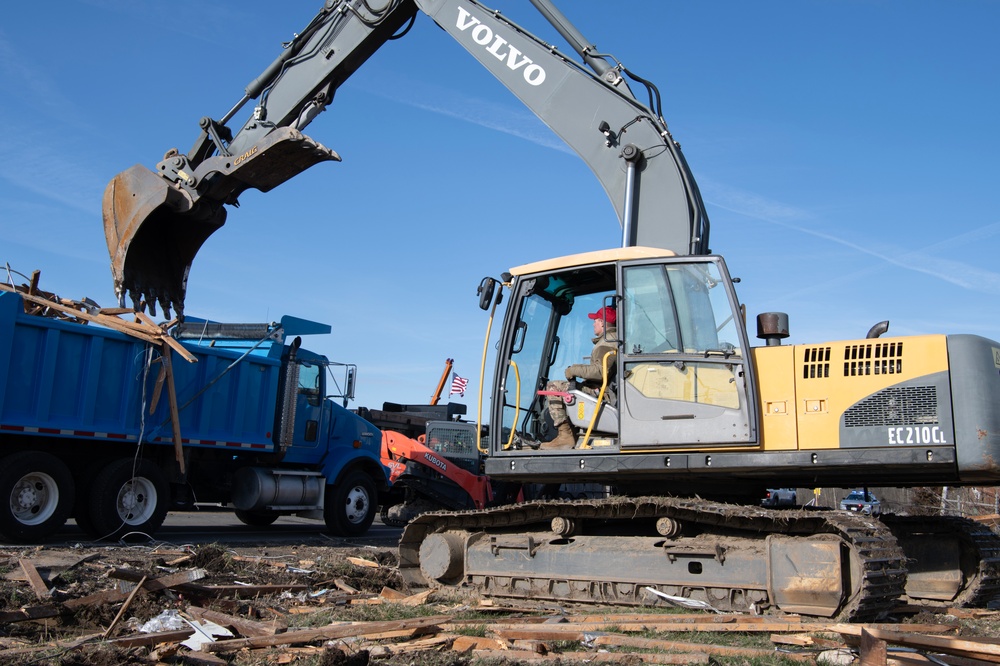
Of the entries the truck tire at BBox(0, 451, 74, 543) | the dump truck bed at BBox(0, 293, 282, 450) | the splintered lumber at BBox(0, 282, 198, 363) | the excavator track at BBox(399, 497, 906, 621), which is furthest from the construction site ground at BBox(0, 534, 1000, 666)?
the splintered lumber at BBox(0, 282, 198, 363)

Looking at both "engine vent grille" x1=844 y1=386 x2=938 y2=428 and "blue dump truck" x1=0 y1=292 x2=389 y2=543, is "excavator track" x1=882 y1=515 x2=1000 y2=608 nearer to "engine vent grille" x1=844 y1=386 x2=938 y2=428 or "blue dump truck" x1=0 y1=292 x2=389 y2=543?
"engine vent grille" x1=844 y1=386 x2=938 y2=428

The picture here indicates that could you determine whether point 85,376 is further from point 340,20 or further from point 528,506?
point 528,506

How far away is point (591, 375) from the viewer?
7715 millimetres

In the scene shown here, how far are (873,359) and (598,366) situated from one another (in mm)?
2166

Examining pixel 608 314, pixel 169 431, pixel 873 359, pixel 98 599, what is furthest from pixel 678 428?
pixel 169 431

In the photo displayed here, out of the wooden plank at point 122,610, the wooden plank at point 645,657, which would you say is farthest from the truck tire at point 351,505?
the wooden plank at point 645,657

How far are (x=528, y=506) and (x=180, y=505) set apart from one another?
28.5 feet

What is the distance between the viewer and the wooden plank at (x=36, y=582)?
627 centimetres

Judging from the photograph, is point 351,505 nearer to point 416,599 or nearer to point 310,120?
point 310,120

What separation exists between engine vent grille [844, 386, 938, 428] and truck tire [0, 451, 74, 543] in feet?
30.4

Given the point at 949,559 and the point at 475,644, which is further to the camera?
the point at 949,559

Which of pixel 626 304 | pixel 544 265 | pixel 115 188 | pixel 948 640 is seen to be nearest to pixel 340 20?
pixel 115 188

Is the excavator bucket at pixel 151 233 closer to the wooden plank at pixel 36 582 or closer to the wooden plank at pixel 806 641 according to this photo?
the wooden plank at pixel 36 582

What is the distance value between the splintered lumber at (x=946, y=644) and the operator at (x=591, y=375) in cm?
290
